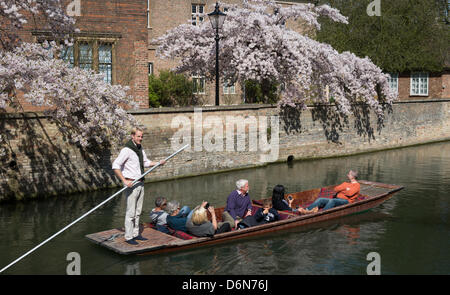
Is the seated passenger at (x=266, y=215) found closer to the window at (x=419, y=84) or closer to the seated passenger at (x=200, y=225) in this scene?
the seated passenger at (x=200, y=225)

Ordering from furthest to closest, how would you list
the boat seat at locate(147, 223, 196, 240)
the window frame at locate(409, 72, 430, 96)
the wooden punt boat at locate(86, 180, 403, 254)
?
the window frame at locate(409, 72, 430, 96)
the boat seat at locate(147, 223, 196, 240)
the wooden punt boat at locate(86, 180, 403, 254)

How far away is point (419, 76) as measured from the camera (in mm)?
35406

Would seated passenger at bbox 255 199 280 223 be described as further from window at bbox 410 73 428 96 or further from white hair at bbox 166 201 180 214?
window at bbox 410 73 428 96

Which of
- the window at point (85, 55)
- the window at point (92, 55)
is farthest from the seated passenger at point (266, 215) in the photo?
the window at point (85, 55)

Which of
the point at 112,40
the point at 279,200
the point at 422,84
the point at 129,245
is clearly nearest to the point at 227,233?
the point at 129,245

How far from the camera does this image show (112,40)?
19.4m

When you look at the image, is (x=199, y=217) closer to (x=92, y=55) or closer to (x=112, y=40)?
(x=92, y=55)

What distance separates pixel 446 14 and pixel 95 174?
28.2 metres

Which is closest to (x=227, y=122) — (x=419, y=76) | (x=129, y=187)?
(x=129, y=187)

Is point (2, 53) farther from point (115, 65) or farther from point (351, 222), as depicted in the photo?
point (351, 222)

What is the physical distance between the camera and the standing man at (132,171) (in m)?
9.28

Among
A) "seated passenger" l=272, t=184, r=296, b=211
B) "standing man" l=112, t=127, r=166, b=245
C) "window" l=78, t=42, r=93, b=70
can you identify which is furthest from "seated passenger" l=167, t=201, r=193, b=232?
"window" l=78, t=42, r=93, b=70

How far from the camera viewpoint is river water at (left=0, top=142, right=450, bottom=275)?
9398mm

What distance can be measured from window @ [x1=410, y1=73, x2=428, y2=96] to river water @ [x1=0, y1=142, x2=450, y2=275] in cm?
1913
